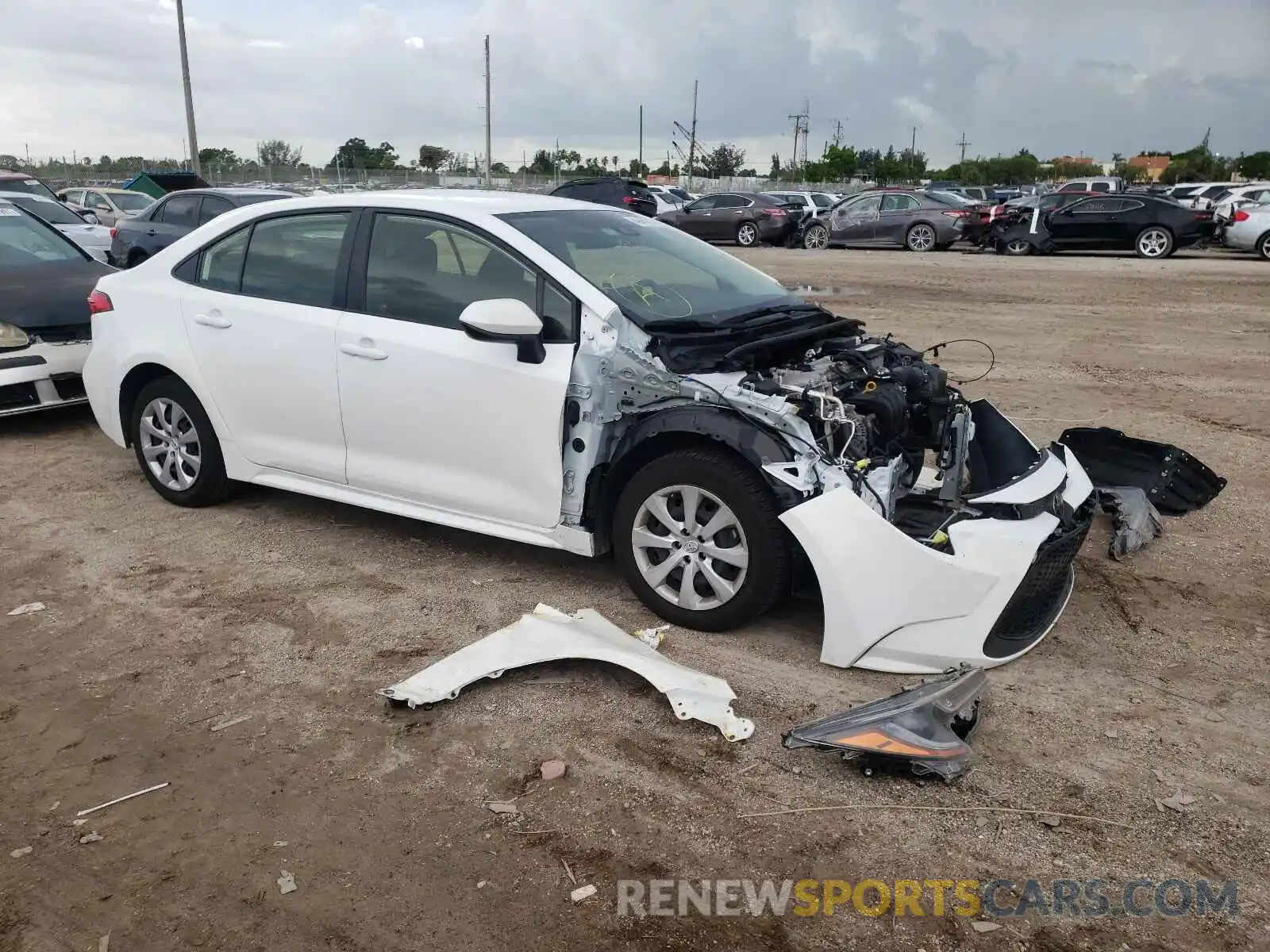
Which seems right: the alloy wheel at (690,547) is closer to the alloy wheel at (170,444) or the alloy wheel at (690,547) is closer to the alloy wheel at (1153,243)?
the alloy wheel at (170,444)

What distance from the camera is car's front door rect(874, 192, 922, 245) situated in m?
23.9

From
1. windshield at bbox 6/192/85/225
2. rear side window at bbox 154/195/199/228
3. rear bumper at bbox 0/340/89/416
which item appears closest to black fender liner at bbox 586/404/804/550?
rear bumper at bbox 0/340/89/416

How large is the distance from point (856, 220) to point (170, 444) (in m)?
21.2

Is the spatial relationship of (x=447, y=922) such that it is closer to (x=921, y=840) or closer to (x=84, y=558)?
(x=921, y=840)

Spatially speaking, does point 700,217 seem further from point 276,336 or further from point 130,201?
point 276,336

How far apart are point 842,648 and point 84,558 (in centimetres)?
377

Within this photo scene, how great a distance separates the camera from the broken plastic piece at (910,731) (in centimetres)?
313

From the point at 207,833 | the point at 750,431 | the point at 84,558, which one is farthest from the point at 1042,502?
the point at 84,558

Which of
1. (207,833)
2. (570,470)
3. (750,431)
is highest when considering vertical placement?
(750,431)

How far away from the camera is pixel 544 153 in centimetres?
7800

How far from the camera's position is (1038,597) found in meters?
3.83

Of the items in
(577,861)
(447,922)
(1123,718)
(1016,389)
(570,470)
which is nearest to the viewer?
(447,922)

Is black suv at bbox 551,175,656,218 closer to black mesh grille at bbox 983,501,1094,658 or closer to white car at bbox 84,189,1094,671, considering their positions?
white car at bbox 84,189,1094,671

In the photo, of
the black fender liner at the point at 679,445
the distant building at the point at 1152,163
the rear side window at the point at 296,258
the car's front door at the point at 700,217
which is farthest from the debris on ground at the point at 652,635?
the distant building at the point at 1152,163
